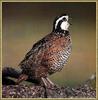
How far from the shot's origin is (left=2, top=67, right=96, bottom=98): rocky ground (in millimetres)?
2375

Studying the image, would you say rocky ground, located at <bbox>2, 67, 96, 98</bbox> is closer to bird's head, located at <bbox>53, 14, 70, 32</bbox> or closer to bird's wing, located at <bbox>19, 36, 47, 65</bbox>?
bird's wing, located at <bbox>19, 36, 47, 65</bbox>

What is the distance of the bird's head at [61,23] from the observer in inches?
93.4

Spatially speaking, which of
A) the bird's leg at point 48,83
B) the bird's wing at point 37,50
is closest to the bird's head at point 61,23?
the bird's wing at point 37,50

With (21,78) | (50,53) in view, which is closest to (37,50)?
(50,53)

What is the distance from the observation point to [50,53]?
238cm

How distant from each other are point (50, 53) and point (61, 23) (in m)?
0.25

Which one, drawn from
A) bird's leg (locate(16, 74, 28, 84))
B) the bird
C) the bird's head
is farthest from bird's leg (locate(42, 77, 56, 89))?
the bird's head

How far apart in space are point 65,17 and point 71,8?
0.28ft

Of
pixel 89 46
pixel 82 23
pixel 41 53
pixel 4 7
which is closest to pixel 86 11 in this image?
pixel 82 23

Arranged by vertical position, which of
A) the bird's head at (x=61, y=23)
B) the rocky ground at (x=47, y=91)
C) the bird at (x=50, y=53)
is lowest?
the rocky ground at (x=47, y=91)

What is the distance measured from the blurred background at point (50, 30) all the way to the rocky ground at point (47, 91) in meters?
0.05

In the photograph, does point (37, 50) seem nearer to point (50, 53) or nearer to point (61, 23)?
point (50, 53)

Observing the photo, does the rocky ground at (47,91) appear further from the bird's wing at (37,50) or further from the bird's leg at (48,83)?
the bird's wing at (37,50)

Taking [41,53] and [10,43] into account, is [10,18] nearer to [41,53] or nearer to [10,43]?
[10,43]
